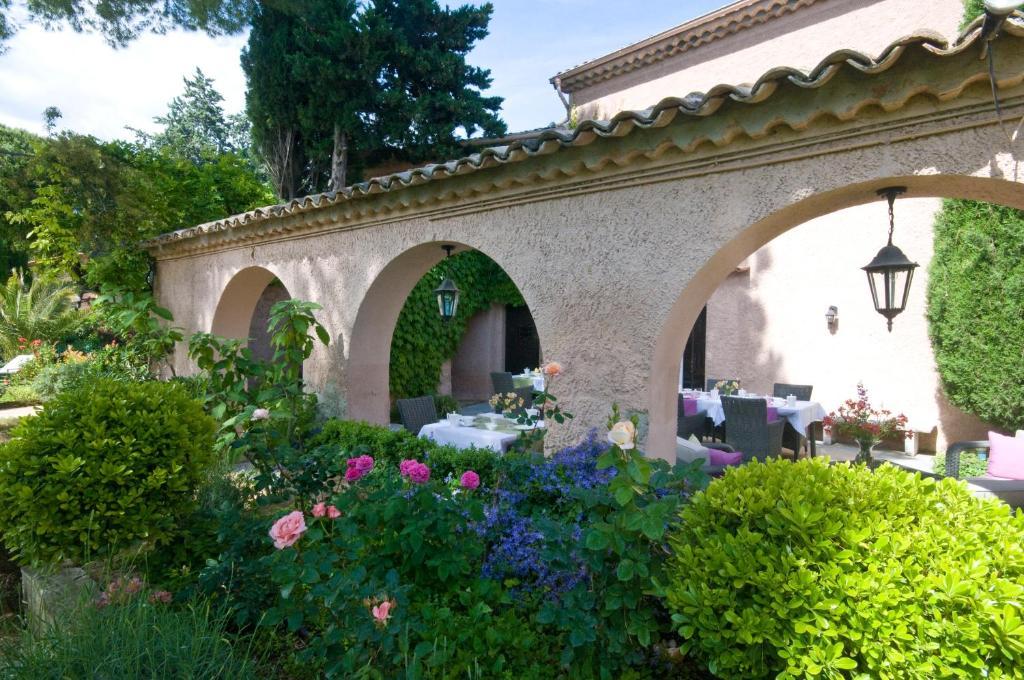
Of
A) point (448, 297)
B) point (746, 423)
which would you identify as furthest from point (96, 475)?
point (746, 423)

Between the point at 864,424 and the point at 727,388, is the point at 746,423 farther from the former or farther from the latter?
the point at 727,388

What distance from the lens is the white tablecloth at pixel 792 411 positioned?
867 centimetres

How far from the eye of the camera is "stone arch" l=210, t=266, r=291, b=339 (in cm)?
915

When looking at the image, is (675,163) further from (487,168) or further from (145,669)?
(145,669)

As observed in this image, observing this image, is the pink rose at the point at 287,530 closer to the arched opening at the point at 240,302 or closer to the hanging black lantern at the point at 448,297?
the hanging black lantern at the point at 448,297

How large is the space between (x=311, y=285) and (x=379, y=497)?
536 cm

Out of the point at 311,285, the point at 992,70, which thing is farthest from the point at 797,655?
the point at 311,285

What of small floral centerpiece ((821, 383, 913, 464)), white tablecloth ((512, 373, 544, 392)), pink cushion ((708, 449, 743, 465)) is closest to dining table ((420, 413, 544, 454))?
pink cushion ((708, 449, 743, 465))

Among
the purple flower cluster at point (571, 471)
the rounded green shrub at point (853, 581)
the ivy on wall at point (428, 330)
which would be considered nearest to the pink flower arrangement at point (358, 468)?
the purple flower cluster at point (571, 471)

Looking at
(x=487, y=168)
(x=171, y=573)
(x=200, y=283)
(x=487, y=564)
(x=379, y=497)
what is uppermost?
(x=487, y=168)

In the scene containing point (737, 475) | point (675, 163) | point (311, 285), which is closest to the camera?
point (737, 475)

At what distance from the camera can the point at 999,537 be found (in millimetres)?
1949

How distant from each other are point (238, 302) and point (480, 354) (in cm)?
717

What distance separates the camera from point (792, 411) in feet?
28.3
